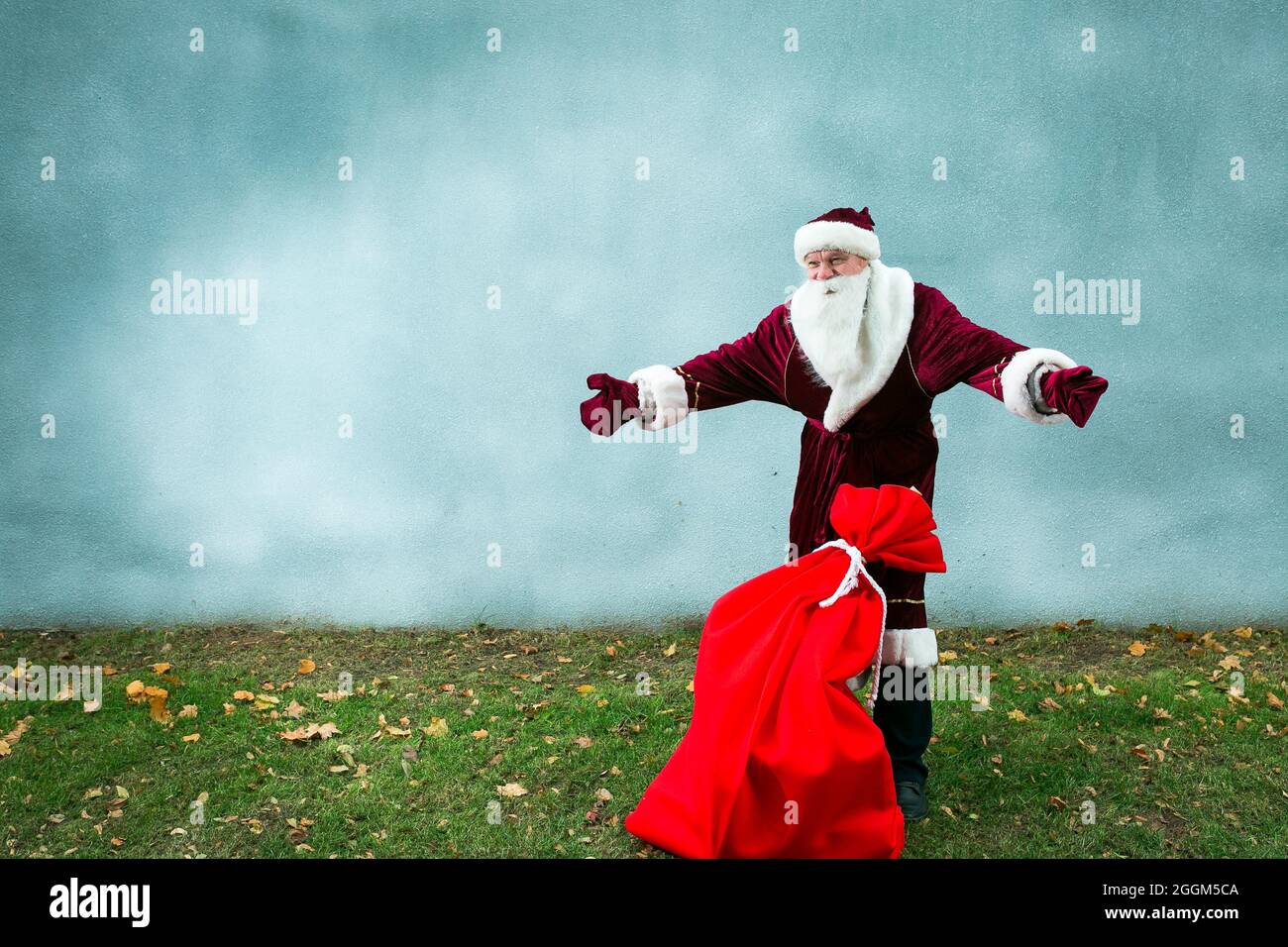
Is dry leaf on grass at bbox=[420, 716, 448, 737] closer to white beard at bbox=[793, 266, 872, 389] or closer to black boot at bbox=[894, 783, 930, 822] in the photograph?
black boot at bbox=[894, 783, 930, 822]

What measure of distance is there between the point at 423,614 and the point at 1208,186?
5.19 meters

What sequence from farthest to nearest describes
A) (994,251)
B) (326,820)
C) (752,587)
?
(994,251) < (326,820) < (752,587)

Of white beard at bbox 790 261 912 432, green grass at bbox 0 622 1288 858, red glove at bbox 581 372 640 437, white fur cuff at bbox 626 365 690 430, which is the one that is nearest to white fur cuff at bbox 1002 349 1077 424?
white beard at bbox 790 261 912 432

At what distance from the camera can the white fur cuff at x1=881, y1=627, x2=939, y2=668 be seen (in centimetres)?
362

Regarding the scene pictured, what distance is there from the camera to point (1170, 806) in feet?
13.1

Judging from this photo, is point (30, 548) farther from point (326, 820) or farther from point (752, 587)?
point (752, 587)

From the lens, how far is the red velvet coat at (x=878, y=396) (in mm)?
3496

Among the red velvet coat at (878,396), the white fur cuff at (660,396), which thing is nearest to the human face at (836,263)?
the red velvet coat at (878,396)

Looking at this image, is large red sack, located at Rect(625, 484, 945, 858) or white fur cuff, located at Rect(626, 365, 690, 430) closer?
large red sack, located at Rect(625, 484, 945, 858)

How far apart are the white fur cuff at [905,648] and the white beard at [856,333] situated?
729 millimetres

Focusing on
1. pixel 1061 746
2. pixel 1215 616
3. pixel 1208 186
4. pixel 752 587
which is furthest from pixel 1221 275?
pixel 752 587

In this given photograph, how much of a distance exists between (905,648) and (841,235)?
4.61 feet

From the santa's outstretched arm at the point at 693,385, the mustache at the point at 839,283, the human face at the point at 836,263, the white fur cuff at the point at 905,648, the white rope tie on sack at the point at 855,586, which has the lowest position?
the white fur cuff at the point at 905,648

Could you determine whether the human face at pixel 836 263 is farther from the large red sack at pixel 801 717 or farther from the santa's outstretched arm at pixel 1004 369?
the large red sack at pixel 801 717
